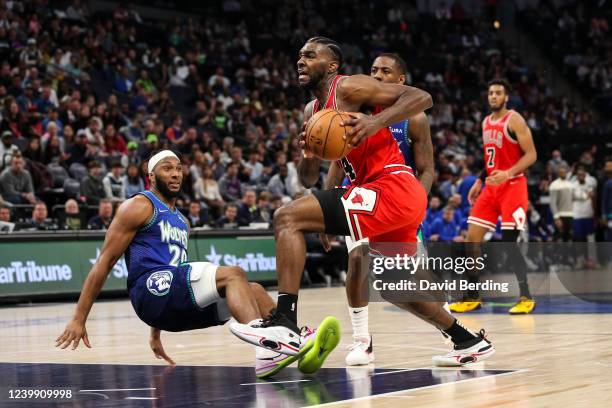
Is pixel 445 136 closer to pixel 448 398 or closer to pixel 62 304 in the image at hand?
pixel 62 304

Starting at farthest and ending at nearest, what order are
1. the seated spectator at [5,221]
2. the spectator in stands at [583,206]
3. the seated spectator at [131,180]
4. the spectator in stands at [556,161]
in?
the spectator in stands at [556,161] < the spectator in stands at [583,206] < the seated spectator at [131,180] < the seated spectator at [5,221]

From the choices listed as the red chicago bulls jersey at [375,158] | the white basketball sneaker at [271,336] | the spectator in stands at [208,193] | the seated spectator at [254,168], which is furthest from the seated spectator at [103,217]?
the white basketball sneaker at [271,336]

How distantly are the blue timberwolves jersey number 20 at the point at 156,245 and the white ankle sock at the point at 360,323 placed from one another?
128cm

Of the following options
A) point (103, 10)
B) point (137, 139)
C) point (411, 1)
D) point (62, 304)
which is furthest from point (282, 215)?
point (411, 1)

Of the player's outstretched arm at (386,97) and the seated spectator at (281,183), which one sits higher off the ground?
the seated spectator at (281,183)

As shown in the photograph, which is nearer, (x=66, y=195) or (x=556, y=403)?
(x=556, y=403)

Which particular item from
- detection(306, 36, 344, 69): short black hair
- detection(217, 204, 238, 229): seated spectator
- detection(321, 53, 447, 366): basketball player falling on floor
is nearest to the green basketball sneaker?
detection(321, 53, 447, 366): basketball player falling on floor

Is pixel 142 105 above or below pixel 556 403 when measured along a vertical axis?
above

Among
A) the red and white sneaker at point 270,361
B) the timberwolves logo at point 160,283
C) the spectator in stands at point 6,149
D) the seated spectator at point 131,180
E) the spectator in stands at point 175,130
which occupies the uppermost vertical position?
the spectator in stands at point 175,130

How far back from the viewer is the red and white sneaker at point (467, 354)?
6.95m

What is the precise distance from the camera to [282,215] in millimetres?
6402

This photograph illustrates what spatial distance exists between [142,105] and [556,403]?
17.0m

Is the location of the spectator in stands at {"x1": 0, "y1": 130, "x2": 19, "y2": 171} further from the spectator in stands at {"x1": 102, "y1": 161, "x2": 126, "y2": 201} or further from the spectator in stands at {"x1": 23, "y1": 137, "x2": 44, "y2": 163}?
the spectator in stands at {"x1": 102, "y1": 161, "x2": 126, "y2": 201}

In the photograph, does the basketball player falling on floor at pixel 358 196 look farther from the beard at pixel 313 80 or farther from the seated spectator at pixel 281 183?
the seated spectator at pixel 281 183
